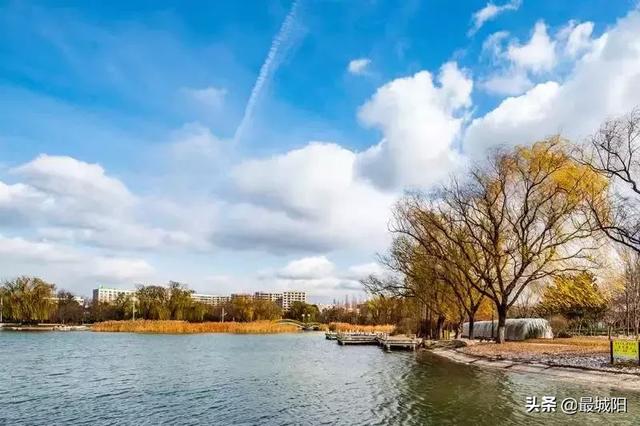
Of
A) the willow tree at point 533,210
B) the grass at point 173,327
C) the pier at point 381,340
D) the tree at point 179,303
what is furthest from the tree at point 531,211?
the tree at point 179,303

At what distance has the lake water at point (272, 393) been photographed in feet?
66.6

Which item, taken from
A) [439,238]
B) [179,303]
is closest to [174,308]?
[179,303]

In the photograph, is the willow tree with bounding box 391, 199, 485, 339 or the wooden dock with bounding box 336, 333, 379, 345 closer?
the willow tree with bounding box 391, 199, 485, 339

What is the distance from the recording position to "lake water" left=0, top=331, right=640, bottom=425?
2031 centimetres

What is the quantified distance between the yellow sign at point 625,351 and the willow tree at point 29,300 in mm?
122130

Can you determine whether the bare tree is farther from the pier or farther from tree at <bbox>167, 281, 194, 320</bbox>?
tree at <bbox>167, 281, 194, 320</bbox>

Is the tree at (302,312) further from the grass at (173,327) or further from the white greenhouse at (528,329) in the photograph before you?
the white greenhouse at (528,329)

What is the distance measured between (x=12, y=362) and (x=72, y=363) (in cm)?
487

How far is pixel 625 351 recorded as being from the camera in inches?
1201

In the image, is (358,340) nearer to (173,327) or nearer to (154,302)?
(173,327)

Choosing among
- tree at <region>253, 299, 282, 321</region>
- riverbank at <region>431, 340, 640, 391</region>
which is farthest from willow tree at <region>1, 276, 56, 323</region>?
riverbank at <region>431, 340, 640, 391</region>

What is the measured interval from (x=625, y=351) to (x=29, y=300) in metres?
124

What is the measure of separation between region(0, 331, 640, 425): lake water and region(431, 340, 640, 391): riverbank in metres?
1.62

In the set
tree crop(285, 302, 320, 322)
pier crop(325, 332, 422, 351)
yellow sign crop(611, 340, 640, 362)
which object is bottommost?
tree crop(285, 302, 320, 322)
